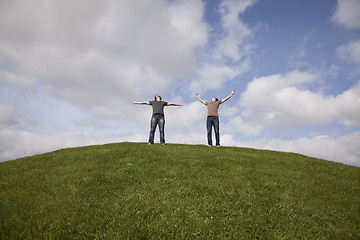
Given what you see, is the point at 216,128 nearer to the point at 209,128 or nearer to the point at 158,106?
the point at 209,128

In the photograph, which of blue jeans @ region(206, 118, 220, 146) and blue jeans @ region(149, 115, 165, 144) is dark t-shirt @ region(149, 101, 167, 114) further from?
blue jeans @ region(206, 118, 220, 146)

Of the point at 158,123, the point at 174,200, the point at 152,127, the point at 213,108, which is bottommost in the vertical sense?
the point at 174,200

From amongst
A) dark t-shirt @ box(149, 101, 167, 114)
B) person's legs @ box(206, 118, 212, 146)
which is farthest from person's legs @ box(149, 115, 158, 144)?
person's legs @ box(206, 118, 212, 146)

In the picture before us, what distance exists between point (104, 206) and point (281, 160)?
1112cm

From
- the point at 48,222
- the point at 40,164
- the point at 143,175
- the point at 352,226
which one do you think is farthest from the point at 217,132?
the point at 48,222

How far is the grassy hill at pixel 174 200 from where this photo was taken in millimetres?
6422

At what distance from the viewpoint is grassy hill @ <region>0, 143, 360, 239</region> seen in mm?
6422

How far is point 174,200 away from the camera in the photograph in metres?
7.78

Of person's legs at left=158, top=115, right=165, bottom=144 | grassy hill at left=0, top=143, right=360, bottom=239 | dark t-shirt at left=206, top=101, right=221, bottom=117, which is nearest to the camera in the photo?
grassy hill at left=0, top=143, right=360, bottom=239

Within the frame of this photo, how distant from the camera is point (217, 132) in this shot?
17.8 m

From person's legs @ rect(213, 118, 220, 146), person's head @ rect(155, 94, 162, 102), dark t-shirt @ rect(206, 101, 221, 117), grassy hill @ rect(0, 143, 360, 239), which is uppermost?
person's head @ rect(155, 94, 162, 102)

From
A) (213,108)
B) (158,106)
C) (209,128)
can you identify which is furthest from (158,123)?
(213,108)

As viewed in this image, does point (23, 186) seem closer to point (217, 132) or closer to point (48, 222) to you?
point (48, 222)

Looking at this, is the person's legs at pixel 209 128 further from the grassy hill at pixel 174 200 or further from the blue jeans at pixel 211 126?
the grassy hill at pixel 174 200
